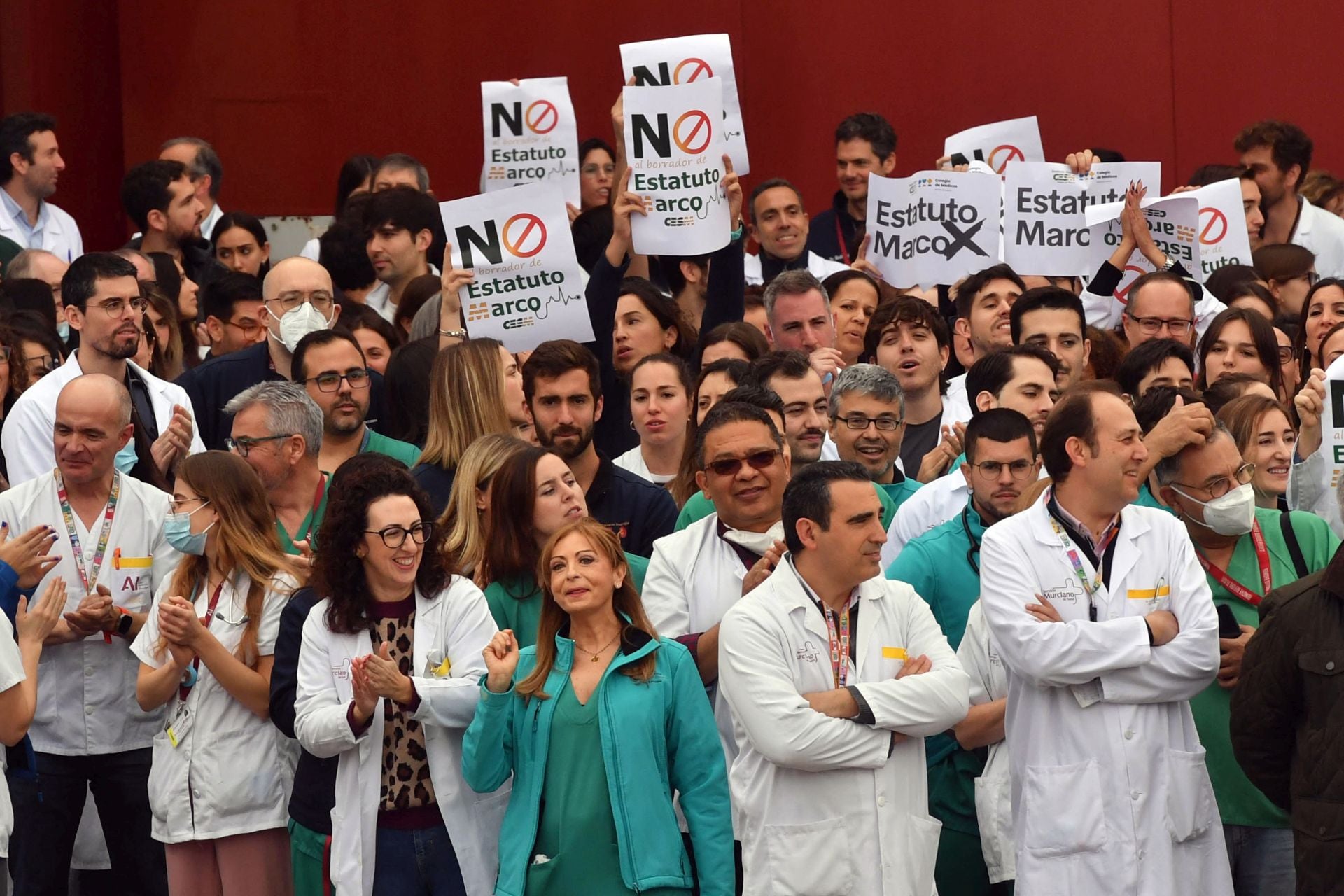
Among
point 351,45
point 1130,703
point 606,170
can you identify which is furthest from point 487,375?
point 351,45

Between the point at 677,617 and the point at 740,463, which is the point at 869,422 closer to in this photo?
the point at 740,463

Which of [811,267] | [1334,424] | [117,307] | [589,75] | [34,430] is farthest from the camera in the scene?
[589,75]

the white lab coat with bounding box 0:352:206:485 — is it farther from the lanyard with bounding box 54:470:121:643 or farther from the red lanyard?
the red lanyard

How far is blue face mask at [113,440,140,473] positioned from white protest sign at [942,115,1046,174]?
5.65m

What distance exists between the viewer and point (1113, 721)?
6.47 meters

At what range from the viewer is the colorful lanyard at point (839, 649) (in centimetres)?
647

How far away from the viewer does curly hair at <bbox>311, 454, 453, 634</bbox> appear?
692 centimetres

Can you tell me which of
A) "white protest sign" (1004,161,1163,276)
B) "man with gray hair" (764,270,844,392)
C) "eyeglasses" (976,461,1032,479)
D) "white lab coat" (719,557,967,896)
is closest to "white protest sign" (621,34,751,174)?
"man with gray hair" (764,270,844,392)

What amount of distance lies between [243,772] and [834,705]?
7.36ft

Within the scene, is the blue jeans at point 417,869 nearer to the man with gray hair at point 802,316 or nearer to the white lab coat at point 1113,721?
the white lab coat at point 1113,721

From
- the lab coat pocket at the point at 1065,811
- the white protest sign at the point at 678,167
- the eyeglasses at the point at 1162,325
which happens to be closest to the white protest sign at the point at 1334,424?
the eyeglasses at the point at 1162,325

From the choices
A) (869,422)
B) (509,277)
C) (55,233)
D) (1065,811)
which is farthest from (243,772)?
(55,233)

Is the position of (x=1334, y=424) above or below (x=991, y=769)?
above

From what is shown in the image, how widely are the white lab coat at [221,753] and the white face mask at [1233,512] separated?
3226 millimetres
